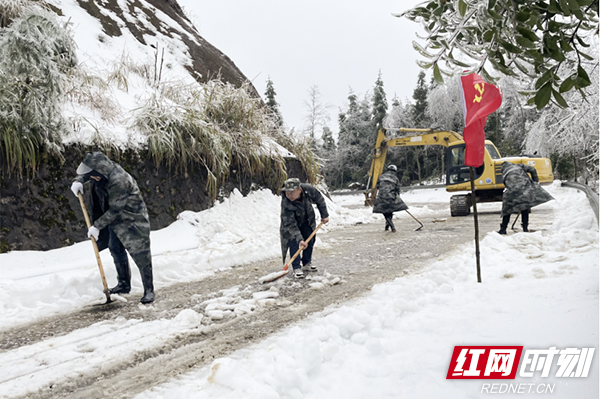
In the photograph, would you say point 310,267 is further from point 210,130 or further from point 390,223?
point 390,223

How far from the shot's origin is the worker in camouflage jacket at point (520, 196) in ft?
25.3

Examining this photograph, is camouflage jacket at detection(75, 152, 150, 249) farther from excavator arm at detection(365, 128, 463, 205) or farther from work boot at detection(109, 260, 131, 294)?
excavator arm at detection(365, 128, 463, 205)

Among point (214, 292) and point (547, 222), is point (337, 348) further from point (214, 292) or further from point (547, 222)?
point (547, 222)

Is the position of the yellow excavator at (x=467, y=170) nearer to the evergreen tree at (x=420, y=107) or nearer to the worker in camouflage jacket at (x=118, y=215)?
the worker in camouflage jacket at (x=118, y=215)

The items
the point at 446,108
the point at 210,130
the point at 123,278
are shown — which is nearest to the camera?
the point at 123,278

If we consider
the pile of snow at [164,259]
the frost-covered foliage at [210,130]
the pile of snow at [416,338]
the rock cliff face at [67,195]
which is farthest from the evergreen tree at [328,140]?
the pile of snow at [416,338]

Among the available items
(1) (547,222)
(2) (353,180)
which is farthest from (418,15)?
(2) (353,180)

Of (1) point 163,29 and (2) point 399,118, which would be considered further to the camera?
(2) point 399,118

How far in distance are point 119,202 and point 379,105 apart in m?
38.3

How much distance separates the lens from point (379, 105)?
131 feet

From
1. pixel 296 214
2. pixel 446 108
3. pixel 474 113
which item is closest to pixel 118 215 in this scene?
pixel 296 214

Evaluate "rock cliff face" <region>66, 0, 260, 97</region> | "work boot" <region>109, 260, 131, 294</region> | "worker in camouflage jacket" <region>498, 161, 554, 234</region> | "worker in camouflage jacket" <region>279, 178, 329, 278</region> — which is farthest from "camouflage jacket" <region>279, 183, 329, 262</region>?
"rock cliff face" <region>66, 0, 260, 97</region>

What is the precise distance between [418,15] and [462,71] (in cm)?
39

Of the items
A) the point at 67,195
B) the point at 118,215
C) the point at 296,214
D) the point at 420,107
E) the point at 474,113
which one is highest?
the point at 420,107
